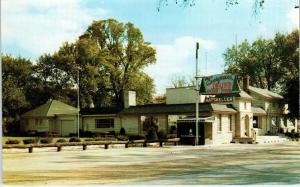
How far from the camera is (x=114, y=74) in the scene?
2356 inches

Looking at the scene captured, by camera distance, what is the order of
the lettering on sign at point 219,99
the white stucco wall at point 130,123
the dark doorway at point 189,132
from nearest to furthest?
the dark doorway at point 189,132 → the lettering on sign at point 219,99 → the white stucco wall at point 130,123

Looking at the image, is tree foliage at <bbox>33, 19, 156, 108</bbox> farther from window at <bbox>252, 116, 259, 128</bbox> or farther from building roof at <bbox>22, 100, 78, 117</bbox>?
window at <bbox>252, 116, 259, 128</bbox>

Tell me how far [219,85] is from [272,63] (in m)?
17.6

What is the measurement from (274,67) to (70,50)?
78.0ft

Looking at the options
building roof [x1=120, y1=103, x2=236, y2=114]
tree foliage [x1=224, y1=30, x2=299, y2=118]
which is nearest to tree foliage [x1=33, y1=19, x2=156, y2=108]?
building roof [x1=120, y1=103, x2=236, y2=114]

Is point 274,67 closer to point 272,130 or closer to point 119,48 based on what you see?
point 272,130

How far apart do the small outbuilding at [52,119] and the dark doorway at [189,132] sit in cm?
1643

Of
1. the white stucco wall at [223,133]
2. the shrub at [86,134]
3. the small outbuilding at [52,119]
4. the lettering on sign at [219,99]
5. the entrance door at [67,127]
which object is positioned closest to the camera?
the white stucco wall at [223,133]

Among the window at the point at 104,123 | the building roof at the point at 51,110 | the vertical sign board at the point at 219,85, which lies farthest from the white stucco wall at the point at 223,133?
the building roof at the point at 51,110

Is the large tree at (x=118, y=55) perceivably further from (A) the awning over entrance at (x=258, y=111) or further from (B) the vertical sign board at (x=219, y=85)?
(A) the awning over entrance at (x=258, y=111)

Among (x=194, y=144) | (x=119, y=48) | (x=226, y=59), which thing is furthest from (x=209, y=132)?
(x=226, y=59)

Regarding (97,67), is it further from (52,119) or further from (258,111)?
(258,111)

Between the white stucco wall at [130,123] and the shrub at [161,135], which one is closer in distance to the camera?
the shrub at [161,135]

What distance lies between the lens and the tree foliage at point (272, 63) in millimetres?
54844
